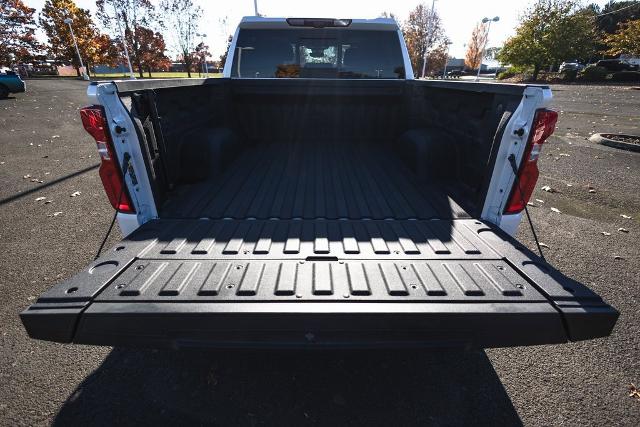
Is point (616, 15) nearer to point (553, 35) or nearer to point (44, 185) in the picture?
point (553, 35)

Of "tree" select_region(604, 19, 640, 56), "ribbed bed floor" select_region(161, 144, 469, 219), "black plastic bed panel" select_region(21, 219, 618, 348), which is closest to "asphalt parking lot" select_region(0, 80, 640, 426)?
"black plastic bed panel" select_region(21, 219, 618, 348)

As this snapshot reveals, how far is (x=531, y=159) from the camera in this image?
7.07ft

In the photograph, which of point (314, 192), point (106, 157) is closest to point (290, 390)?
point (314, 192)

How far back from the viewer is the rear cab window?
4.66 meters

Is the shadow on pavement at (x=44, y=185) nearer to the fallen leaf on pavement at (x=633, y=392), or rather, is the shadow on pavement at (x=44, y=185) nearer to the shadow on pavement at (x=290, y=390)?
the shadow on pavement at (x=290, y=390)

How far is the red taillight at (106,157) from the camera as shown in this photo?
6.57ft

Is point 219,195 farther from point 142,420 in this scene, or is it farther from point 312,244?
point 142,420

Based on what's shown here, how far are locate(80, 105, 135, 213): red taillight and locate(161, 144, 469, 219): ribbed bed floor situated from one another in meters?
0.35

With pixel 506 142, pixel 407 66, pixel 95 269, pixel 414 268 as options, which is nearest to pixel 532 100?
pixel 506 142

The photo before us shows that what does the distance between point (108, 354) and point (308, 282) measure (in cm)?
185

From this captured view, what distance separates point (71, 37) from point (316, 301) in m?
55.9

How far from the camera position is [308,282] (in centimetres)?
171

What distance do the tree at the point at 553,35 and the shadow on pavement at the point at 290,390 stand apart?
49265 mm

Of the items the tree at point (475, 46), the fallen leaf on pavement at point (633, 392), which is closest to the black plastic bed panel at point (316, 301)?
the fallen leaf on pavement at point (633, 392)
